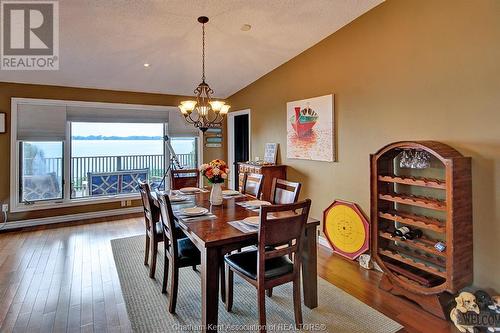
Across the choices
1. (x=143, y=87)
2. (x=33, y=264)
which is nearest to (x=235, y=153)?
(x=143, y=87)

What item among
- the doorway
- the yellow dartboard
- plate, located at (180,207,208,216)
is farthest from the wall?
the yellow dartboard

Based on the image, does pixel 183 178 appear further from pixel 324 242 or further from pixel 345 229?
pixel 345 229

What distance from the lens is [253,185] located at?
3.54 metres

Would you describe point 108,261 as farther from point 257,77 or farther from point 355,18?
point 355,18

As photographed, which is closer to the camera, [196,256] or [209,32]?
[196,256]

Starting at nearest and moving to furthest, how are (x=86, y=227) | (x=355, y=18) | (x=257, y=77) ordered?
(x=355, y=18) < (x=86, y=227) < (x=257, y=77)

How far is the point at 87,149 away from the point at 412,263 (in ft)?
17.8

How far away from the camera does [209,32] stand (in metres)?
3.54

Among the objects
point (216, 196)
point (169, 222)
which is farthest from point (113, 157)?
point (169, 222)

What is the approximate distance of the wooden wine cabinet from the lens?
2.24 m

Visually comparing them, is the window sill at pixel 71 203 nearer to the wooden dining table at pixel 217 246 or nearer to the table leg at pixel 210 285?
the wooden dining table at pixel 217 246

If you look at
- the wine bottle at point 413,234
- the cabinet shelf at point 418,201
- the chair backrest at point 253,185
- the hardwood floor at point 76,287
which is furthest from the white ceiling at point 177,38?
the hardwood floor at point 76,287

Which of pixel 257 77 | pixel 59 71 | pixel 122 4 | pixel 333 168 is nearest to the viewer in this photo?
pixel 122 4

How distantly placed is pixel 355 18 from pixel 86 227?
502 cm
